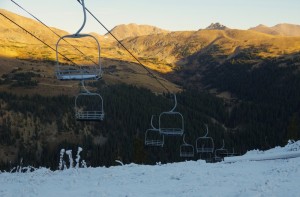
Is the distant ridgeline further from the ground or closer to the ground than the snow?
closer to the ground

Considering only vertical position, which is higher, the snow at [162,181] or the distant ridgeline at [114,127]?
the snow at [162,181]

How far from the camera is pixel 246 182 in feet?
68.0

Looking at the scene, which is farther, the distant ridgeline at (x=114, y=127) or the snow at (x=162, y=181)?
the distant ridgeline at (x=114, y=127)

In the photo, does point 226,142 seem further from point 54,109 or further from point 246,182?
point 246,182

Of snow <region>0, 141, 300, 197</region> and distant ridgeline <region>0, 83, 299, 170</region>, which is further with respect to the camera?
distant ridgeline <region>0, 83, 299, 170</region>

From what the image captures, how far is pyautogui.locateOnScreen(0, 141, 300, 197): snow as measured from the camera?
18.6 metres

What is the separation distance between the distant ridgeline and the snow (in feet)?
290

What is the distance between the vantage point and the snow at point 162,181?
18609 millimetres

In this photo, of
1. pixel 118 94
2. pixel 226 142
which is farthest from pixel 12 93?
pixel 226 142

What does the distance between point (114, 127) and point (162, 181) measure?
424 ft

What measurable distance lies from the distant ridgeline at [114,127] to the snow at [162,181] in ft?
290

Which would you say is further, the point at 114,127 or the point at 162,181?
the point at 114,127

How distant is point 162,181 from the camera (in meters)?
22.8

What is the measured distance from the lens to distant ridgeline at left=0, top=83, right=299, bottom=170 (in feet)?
417
